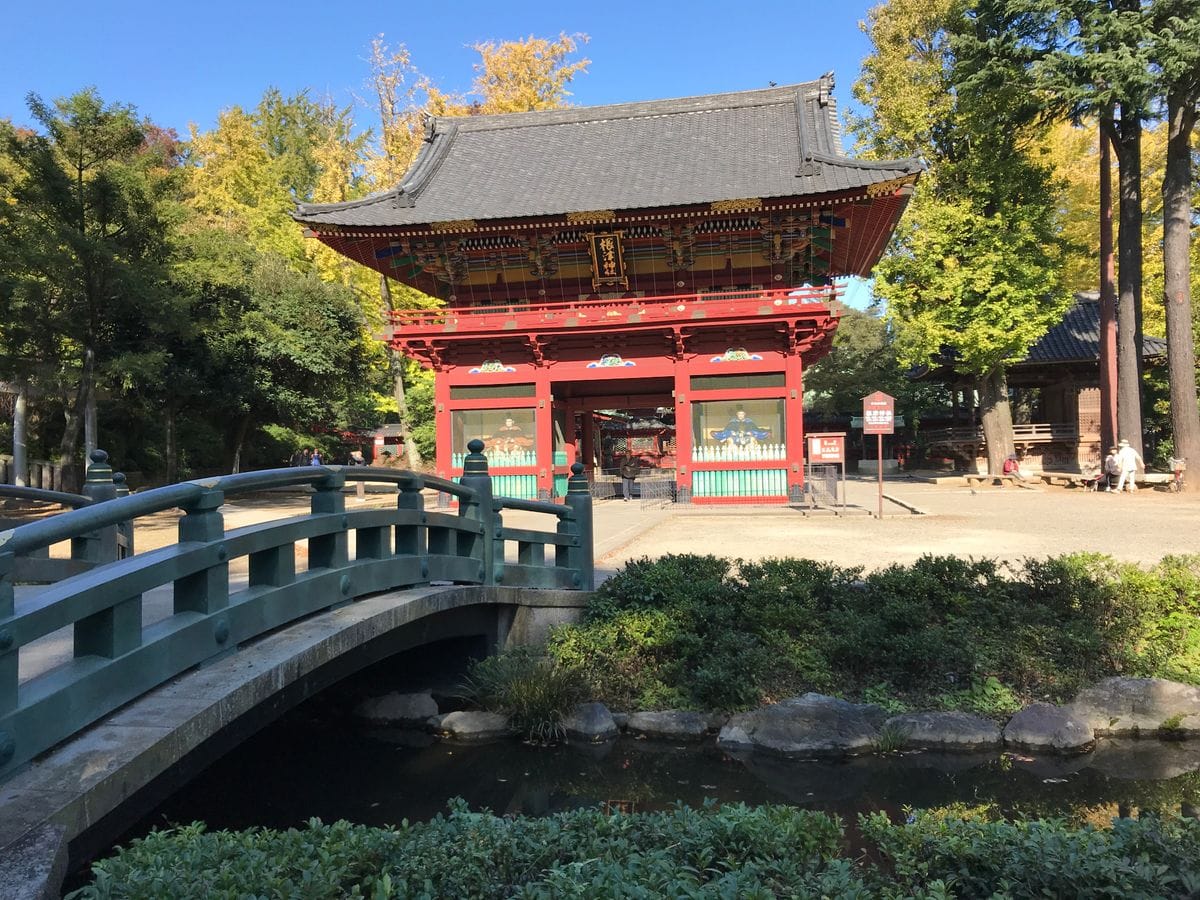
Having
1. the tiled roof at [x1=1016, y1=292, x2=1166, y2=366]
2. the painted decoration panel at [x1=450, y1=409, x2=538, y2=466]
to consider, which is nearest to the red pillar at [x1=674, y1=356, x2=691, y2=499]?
the painted decoration panel at [x1=450, y1=409, x2=538, y2=466]

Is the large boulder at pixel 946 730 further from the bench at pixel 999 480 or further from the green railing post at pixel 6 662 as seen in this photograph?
the bench at pixel 999 480

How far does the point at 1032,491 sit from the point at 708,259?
11.9 meters

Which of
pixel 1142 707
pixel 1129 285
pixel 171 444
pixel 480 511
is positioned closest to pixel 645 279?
pixel 1129 285

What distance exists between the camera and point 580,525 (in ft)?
24.5

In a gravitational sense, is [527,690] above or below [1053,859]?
below

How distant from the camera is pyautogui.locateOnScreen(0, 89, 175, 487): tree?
46.3 ft

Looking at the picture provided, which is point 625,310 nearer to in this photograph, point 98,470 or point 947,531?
point 947,531

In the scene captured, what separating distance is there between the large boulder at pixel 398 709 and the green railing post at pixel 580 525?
Answer: 181 centimetres

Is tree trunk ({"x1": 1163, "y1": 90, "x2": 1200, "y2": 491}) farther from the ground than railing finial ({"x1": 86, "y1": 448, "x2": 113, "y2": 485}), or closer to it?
farther from the ground

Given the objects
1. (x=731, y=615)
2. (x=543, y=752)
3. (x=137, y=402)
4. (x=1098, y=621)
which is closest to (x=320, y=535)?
(x=543, y=752)

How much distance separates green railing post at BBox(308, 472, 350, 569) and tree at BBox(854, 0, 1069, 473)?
893 inches

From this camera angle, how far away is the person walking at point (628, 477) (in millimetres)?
20969

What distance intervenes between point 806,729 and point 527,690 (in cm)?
216

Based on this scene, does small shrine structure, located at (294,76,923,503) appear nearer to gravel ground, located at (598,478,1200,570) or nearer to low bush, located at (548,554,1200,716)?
gravel ground, located at (598,478,1200,570)
